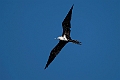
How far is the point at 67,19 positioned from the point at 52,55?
5.57m

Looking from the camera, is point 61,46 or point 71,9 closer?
point 71,9

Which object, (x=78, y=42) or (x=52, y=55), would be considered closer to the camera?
(x=78, y=42)

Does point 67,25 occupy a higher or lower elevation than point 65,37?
higher

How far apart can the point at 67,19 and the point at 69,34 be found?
2.16 m

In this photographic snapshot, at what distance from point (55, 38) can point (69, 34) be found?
2.05m

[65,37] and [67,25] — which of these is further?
[65,37]

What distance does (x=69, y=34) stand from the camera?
33938 millimetres

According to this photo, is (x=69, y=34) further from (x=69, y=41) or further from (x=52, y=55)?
(x=52, y=55)

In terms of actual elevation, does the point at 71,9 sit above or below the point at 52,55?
above

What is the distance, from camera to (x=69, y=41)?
33.8 m

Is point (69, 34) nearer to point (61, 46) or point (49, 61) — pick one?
point (61, 46)

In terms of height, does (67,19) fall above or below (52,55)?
above

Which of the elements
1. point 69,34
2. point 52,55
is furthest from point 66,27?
point 52,55

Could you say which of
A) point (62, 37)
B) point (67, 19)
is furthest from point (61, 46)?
point (67, 19)
